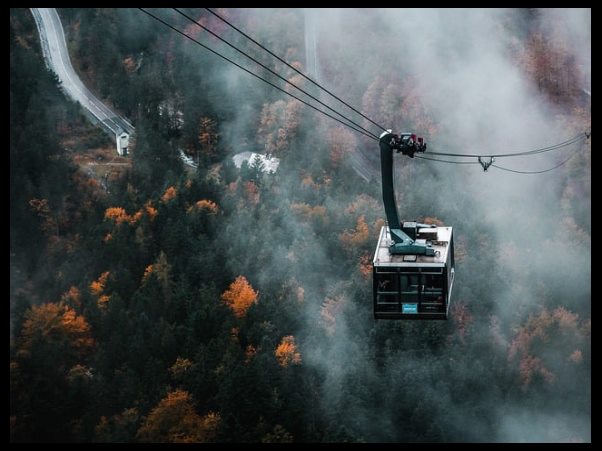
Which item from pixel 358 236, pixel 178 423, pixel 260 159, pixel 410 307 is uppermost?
pixel 260 159

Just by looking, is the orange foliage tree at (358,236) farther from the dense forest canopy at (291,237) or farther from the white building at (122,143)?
the white building at (122,143)

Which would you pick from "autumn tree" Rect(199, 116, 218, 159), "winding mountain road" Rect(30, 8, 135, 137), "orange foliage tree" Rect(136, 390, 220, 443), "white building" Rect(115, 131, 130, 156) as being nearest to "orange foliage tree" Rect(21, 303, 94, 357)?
"orange foliage tree" Rect(136, 390, 220, 443)

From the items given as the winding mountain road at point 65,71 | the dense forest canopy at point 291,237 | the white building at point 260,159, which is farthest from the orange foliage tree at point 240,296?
the winding mountain road at point 65,71

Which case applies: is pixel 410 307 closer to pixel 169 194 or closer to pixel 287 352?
pixel 287 352

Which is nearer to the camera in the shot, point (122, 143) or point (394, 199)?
point (394, 199)

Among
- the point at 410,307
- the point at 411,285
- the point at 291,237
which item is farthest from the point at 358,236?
the point at 411,285
